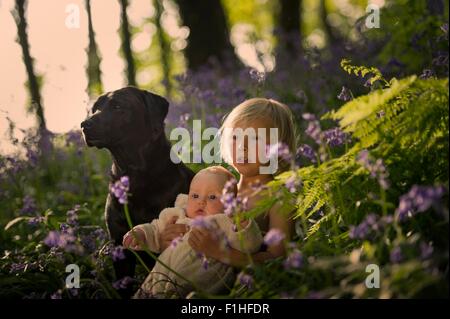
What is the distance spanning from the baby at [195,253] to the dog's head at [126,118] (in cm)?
94

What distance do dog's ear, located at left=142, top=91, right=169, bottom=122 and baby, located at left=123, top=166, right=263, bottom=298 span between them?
1064mm

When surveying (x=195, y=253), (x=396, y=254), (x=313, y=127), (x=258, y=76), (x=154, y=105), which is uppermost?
(x=258, y=76)

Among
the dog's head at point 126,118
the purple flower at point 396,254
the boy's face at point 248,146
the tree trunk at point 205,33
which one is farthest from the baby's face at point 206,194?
the tree trunk at point 205,33

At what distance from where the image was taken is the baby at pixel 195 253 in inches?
138

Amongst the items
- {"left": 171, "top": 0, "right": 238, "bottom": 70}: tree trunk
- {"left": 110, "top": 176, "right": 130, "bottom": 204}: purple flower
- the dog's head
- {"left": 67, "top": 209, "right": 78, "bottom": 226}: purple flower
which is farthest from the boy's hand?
{"left": 171, "top": 0, "right": 238, "bottom": 70}: tree trunk

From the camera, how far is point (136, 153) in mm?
4613

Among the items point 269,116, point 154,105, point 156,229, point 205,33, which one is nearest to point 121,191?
point 156,229

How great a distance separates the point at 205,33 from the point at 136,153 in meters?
8.28

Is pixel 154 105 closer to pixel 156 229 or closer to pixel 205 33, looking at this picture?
pixel 156 229

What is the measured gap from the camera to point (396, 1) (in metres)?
6.73

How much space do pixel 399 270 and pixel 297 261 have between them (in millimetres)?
428

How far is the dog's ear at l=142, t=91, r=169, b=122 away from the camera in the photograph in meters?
4.70

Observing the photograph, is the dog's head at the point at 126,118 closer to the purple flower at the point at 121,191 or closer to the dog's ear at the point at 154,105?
the dog's ear at the point at 154,105
